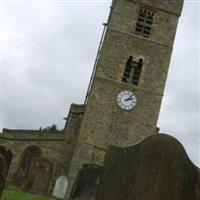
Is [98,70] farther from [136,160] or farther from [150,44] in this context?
[136,160]

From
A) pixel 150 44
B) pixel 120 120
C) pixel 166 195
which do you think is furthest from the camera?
pixel 150 44

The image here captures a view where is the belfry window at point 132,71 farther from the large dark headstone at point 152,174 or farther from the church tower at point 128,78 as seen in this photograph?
the large dark headstone at point 152,174

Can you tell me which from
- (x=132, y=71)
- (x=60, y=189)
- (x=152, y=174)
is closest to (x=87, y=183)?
(x=152, y=174)

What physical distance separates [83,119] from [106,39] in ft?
15.4

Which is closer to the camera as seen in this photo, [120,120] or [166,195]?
[166,195]

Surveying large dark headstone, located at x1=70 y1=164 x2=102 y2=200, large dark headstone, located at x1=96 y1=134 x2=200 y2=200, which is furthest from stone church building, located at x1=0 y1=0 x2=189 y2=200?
large dark headstone, located at x1=96 y1=134 x2=200 y2=200

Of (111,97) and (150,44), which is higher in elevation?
(150,44)

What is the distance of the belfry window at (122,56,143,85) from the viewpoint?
1079 inches

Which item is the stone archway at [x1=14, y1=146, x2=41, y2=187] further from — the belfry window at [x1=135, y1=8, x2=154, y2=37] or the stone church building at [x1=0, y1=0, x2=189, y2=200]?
the belfry window at [x1=135, y1=8, x2=154, y2=37]

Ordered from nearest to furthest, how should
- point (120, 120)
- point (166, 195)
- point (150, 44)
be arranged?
point (166, 195), point (120, 120), point (150, 44)

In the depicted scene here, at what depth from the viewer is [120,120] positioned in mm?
26203

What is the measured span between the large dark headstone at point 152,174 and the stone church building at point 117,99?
69.1 feet

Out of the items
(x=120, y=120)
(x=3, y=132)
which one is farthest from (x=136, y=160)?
(x=3, y=132)

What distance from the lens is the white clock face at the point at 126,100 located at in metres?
26.5
